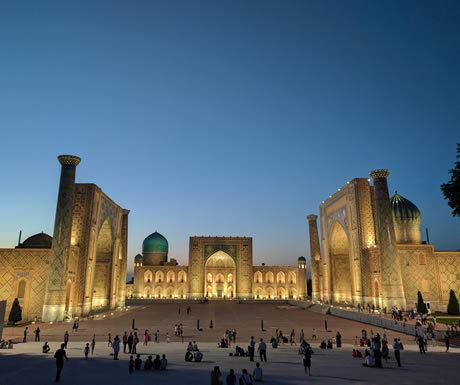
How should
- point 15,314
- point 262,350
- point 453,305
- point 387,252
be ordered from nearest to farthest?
point 262,350
point 15,314
point 387,252
point 453,305

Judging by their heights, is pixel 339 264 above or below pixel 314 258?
below

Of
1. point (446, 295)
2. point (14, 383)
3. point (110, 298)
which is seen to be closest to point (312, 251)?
point (446, 295)

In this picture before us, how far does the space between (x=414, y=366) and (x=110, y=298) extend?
2908 cm

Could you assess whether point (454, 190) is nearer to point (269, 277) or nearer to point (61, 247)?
point (61, 247)

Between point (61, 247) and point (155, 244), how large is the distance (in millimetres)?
35026

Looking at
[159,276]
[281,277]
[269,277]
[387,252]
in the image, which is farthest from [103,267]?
[281,277]

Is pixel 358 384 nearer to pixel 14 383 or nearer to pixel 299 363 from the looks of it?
pixel 299 363

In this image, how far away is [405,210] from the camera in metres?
35.0

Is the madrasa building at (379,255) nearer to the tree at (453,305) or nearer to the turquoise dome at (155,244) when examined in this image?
the tree at (453,305)

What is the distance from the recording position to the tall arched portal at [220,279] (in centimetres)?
5194

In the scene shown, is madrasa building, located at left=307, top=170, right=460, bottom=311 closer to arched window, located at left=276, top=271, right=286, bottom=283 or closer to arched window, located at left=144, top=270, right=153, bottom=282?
arched window, located at left=276, top=271, right=286, bottom=283

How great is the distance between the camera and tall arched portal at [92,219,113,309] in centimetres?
3475

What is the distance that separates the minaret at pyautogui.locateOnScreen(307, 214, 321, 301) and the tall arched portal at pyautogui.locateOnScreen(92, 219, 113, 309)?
21.8 metres

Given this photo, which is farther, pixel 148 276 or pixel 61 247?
pixel 148 276
